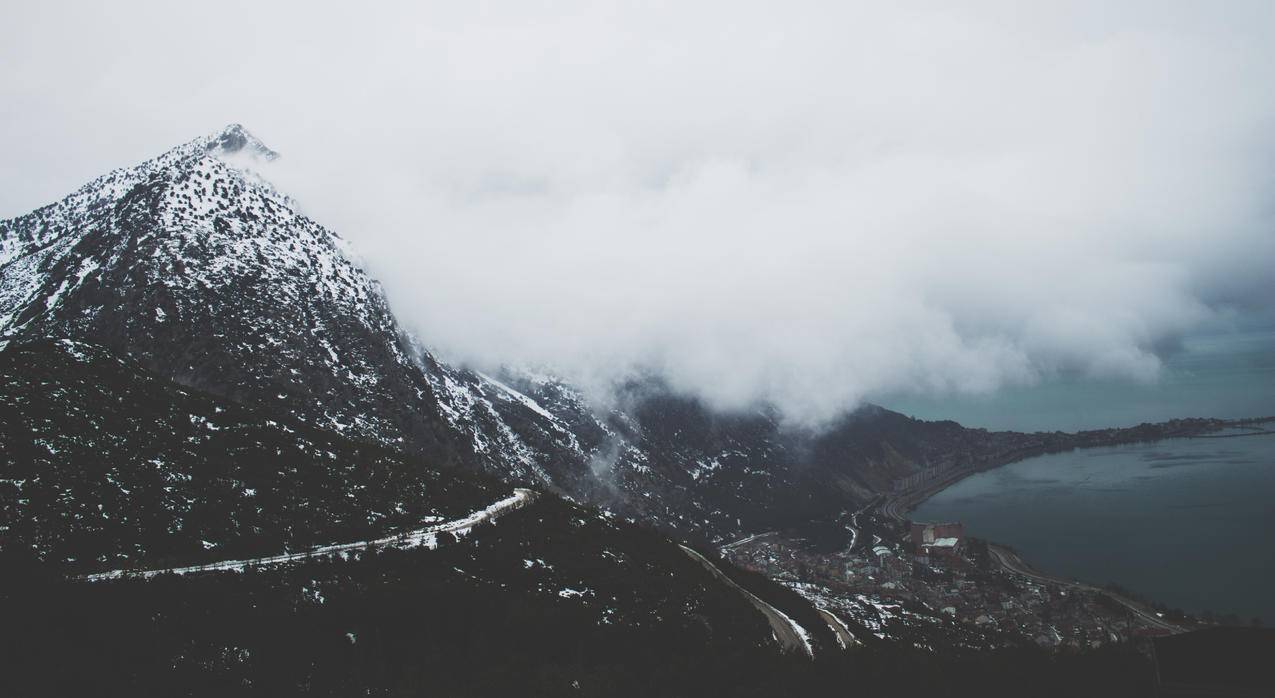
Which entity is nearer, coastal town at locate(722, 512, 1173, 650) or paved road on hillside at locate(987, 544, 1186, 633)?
coastal town at locate(722, 512, 1173, 650)

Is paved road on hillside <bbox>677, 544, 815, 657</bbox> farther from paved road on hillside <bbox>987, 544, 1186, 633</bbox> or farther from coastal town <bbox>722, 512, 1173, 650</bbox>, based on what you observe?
paved road on hillside <bbox>987, 544, 1186, 633</bbox>

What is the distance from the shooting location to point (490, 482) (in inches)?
3349

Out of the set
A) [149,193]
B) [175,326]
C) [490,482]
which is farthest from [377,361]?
[490,482]

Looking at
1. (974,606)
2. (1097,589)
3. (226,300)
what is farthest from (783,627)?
(1097,589)

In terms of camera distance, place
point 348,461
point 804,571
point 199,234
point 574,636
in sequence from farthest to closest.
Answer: point 804,571 < point 199,234 < point 348,461 < point 574,636

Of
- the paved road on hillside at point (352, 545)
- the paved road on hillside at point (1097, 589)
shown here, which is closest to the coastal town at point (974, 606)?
the paved road on hillside at point (1097, 589)

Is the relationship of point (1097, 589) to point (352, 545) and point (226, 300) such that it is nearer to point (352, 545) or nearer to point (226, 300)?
point (352, 545)

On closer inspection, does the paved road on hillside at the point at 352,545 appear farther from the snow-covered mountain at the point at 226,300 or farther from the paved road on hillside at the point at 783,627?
the snow-covered mountain at the point at 226,300

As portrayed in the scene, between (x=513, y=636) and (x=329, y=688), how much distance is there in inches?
454

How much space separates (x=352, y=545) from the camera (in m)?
42.7

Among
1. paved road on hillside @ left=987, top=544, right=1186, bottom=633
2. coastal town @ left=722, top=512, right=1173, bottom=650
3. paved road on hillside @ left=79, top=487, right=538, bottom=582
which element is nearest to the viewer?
paved road on hillside @ left=79, top=487, right=538, bottom=582

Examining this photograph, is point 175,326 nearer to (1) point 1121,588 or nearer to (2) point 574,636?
(2) point 574,636

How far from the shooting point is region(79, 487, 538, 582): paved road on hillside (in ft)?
102

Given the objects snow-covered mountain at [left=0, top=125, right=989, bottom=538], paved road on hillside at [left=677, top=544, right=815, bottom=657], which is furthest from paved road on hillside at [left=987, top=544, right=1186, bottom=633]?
snow-covered mountain at [left=0, top=125, right=989, bottom=538]
